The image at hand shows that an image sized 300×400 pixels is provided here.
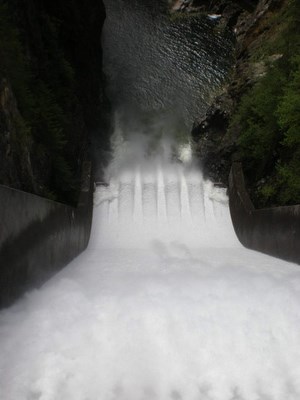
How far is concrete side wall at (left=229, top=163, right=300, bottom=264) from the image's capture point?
7277 millimetres

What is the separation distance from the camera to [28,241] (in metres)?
4.69

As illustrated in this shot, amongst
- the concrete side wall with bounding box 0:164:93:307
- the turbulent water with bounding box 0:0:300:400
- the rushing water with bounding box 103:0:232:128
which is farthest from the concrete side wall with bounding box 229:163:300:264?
the rushing water with bounding box 103:0:232:128

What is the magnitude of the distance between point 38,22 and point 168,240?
318 inches

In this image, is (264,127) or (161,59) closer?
(264,127)

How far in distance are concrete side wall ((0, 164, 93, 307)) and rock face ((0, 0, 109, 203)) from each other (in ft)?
2.21

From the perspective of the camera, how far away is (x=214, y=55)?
77.2ft

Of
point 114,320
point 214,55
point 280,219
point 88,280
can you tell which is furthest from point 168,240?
point 214,55

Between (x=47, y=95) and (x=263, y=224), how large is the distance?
278 inches

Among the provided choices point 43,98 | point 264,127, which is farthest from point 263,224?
point 43,98

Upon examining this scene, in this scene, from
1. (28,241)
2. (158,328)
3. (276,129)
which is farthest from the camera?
(276,129)

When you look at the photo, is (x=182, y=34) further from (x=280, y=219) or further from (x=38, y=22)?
(x=280, y=219)

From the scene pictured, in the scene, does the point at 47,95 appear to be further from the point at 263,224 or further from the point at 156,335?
the point at 156,335

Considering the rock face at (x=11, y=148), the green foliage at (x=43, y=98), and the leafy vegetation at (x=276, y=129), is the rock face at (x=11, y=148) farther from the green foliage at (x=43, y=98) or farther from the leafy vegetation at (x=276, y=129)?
the leafy vegetation at (x=276, y=129)

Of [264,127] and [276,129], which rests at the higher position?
[264,127]
